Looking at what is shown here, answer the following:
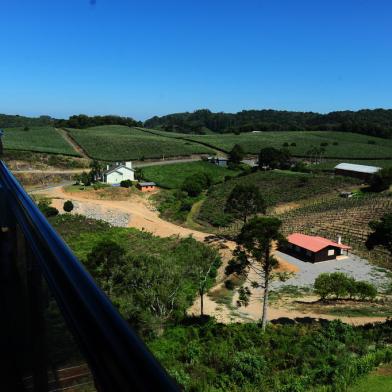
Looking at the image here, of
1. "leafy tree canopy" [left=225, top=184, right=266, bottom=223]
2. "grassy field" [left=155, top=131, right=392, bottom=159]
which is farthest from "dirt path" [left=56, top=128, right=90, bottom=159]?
"leafy tree canopy" [left=225, top=184, right=266, bottom=223]

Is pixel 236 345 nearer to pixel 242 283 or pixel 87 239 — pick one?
pixel 242 283

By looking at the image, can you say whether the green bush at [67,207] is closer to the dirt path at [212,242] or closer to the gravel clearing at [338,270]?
the dirt path at [212,242]

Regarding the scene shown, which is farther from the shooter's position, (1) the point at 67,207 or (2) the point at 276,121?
(2) the point at 276,121

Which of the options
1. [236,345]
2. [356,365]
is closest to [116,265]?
[236,345]

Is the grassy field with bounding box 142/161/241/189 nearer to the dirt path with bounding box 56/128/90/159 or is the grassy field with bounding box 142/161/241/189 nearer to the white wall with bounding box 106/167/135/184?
the white wall with bounding box 106/167/135/184

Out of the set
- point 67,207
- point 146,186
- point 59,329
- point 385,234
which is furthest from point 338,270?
point 146,186

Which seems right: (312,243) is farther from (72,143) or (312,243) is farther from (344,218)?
(72,143)

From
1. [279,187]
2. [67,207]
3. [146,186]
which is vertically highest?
[279,187]
